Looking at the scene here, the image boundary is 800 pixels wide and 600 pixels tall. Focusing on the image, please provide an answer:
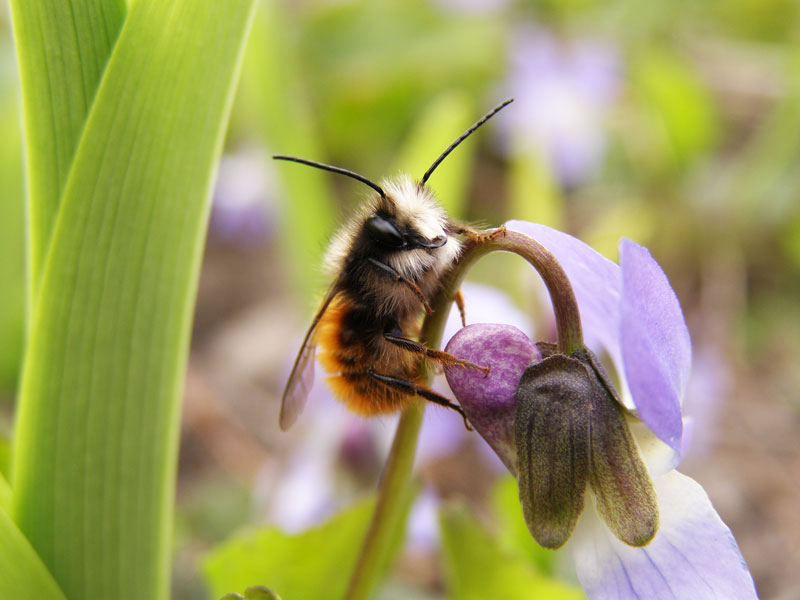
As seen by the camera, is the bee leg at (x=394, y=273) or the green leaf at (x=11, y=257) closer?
the bee leg at (x=394, y=273)

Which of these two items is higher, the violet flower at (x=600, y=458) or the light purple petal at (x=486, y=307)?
the light purple petal at (x=486, y=307)

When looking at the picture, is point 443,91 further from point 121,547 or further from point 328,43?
point 121,547

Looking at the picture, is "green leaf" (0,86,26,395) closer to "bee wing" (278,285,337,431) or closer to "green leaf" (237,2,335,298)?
"green leaf" (237,2,335,298)

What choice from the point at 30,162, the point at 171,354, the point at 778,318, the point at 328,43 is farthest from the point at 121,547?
the point at 328,43

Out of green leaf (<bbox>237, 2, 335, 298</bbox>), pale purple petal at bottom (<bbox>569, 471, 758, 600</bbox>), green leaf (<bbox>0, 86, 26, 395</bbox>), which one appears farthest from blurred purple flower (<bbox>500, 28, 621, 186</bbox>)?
pale purple petal at bottom (<bbox>569, 471, 758, 600</bbox>)

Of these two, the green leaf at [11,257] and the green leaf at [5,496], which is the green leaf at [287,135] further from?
the green leaf at [5,496]

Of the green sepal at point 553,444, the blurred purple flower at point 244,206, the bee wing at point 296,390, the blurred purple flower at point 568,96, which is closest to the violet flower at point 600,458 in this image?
the green sepal at point 553,444

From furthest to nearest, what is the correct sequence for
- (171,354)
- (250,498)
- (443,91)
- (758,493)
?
(443,91) → (758,493) → (250,498) → (171,354)
